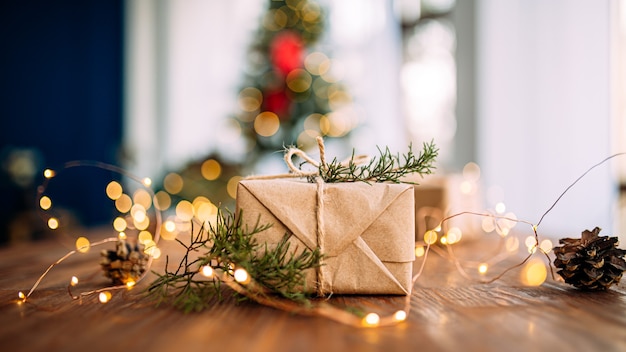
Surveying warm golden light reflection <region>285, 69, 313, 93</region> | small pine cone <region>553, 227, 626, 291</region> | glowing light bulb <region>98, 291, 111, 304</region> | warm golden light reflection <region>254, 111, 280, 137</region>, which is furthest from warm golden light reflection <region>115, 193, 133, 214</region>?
small pine cone <region>553, 227, 626, 291</region>

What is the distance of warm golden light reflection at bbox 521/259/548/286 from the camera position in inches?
28.1

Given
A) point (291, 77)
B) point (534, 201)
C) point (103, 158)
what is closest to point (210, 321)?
point (534, 201)

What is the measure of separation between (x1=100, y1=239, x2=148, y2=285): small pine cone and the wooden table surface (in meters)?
0.04

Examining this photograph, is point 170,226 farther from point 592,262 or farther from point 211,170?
point 211,170

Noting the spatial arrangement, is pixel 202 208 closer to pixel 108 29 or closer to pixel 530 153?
pixel 530 153

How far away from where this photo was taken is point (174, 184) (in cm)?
248

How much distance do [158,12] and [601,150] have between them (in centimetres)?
311

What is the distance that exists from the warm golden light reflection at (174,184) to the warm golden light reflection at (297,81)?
2.52ft

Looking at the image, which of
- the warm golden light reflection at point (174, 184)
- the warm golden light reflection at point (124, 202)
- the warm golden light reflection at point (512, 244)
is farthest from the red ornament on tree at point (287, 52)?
the warm golden light reflection at point (512, 244)

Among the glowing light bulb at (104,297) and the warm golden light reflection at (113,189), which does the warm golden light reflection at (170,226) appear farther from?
the warm golden light reflection at (113,189)

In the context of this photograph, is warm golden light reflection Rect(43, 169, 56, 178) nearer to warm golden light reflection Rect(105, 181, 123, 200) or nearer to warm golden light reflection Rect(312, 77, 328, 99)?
warm golden light reflection Rect(312, 77, 328, 99)

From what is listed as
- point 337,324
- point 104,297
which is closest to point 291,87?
point 104,297

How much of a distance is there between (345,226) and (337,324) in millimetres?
140

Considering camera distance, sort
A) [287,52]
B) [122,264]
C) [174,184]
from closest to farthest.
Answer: [122,264], [174,184], [287,52]
